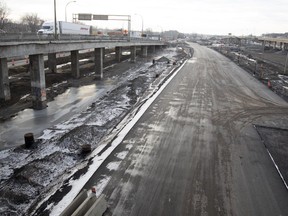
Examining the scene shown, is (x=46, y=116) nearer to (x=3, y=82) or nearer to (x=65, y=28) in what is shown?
(x=3, y=82)

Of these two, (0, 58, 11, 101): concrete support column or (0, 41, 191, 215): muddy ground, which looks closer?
(0, 41, 191, 215): muddy ground

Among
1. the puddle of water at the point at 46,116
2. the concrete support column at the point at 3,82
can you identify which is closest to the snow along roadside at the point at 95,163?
the puddle of water at the point at 46,116

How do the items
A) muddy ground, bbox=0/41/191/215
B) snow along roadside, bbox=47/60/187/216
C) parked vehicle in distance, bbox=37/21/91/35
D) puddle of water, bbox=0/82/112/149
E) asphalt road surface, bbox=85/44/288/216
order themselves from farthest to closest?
parked vehicle in distance, bbox=37/21/91/35
puddle of water, bbox=0/82/112/149
muddy ground, bbox=0/41/191/215
asphalt road surface, bbox=85/44/288/216
snow along roadside, bbox=47/60/187/216

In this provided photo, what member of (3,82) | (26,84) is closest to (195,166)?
(3,82)

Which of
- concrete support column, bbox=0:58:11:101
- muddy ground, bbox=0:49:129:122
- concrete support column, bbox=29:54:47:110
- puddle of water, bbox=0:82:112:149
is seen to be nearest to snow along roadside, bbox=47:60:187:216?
puddle of water, bbox=0:82:112:149

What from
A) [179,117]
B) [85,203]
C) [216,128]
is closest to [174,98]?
[179,117]

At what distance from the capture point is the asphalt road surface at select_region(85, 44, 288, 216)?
10405mm

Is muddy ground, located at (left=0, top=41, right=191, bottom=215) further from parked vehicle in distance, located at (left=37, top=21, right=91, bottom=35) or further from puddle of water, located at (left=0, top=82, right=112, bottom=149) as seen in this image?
parked vehicle in distance, located at (left=37, top=21, right=91, bottom=35)

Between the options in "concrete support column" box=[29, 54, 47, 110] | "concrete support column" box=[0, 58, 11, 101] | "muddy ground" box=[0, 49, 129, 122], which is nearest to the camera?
"concrete support column" box=[29, 54, 47, 110]

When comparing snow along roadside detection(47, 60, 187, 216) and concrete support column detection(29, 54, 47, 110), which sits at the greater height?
concrete support column detection(29, 54, 47, 110)

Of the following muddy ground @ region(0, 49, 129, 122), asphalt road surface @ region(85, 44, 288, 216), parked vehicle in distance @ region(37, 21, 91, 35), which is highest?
parked vehicle in distance @ region(37, 21, 91, 35)

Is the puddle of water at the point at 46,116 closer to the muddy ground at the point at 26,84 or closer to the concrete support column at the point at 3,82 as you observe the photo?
the muddy ground at the point at 26,84

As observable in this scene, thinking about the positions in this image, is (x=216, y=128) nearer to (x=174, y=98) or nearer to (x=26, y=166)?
(x=174, y=98)

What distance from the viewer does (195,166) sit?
13.3m
